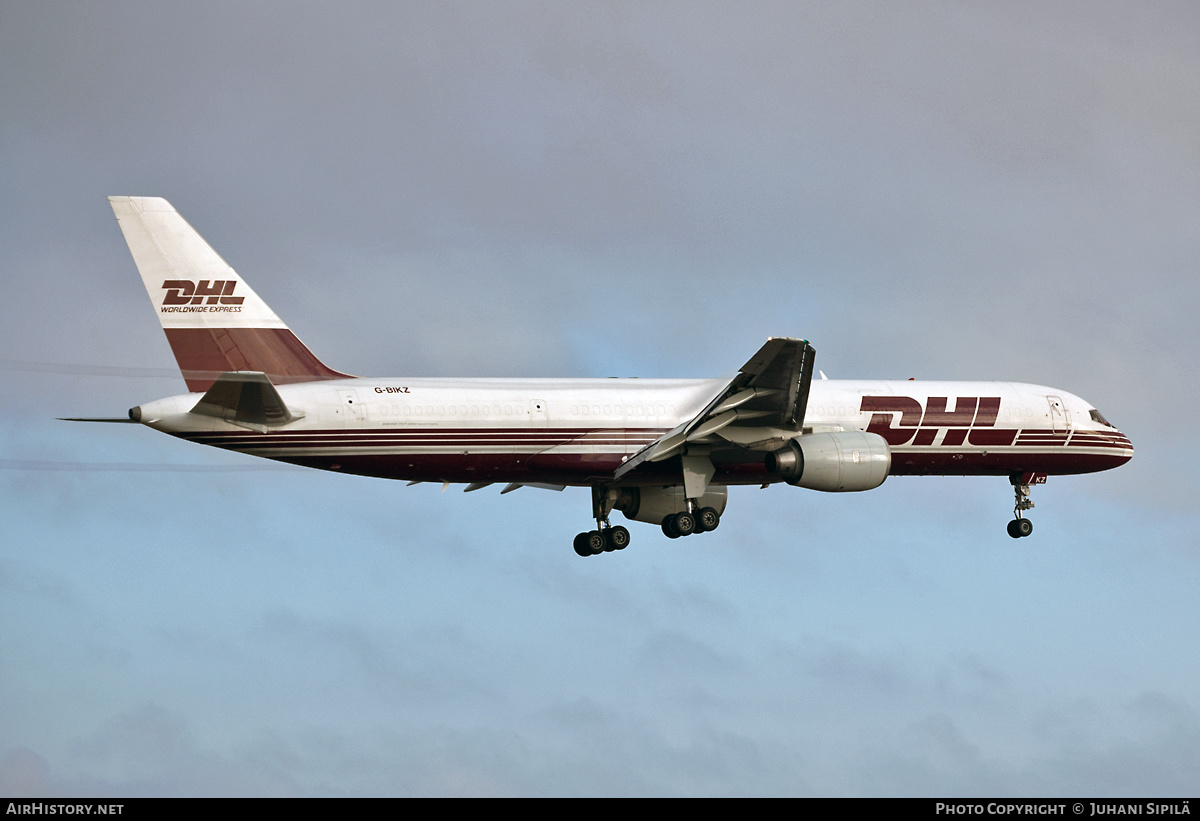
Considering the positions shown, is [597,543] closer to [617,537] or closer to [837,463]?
[617,537]

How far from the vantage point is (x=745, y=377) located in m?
35.1

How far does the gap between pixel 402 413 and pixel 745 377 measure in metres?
9.03

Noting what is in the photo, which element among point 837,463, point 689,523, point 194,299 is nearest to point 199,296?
point 194,299

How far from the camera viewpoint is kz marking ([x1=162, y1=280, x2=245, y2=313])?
1382 inches

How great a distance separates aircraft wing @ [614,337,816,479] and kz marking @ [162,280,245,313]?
11584mm

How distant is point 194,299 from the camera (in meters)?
35.2

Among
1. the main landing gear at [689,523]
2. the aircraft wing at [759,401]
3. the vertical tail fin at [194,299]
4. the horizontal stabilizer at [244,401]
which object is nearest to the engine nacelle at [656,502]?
the main landing gear at [689,523]

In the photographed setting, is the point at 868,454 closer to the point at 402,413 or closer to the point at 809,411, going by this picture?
the point at 809,411

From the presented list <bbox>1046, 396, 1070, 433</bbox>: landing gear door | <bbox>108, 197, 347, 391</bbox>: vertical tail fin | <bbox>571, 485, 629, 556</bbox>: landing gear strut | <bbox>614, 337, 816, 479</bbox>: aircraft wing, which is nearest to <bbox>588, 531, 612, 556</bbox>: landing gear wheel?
<bbox>571, 485, 629, 556</bbox>: landing gear strut

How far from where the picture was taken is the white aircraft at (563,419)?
34.7m

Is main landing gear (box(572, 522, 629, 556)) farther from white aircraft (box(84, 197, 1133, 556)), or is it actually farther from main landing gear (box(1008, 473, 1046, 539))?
Result: main landing gear (box(1008, 473, 1046, 539))

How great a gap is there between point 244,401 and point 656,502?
14070mm

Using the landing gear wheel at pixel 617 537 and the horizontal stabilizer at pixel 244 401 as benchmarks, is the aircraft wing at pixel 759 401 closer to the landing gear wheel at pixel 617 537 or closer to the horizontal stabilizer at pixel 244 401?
the landing gear wheel at pixel 617 537
